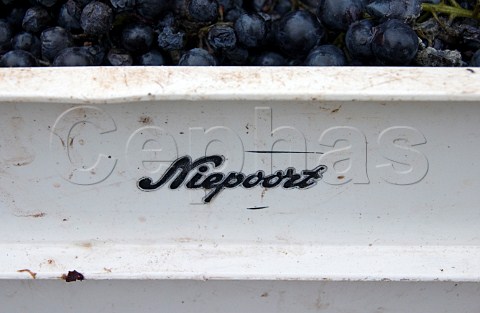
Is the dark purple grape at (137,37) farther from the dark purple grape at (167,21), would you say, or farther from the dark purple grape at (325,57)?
the dark purple grape at (325,57)

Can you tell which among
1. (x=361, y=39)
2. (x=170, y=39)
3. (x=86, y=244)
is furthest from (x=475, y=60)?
(x=86, y=244)

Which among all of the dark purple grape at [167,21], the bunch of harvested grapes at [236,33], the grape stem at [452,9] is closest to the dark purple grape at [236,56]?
the bunch of harvested grapes at [236,33]

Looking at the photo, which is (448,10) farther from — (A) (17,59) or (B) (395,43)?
(A) (17,59)

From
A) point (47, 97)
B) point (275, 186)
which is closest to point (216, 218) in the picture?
point (275, 186)

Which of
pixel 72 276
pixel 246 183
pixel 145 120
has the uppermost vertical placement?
pixel 145 120

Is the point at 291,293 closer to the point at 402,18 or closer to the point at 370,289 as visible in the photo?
the point at 370,289

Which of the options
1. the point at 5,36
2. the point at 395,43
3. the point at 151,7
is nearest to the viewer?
the point at 395,43
